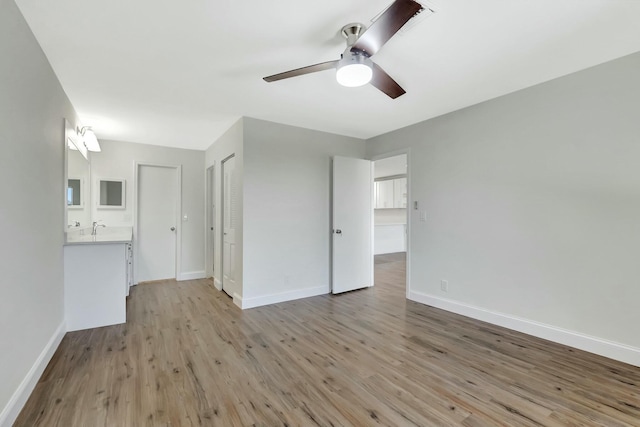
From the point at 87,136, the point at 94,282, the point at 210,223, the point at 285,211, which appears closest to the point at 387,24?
the point at 285,211

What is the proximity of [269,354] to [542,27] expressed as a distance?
3.16m

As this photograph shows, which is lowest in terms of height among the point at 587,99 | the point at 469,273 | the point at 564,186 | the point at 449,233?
the point at 469,273

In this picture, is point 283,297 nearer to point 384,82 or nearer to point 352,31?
point 384,82

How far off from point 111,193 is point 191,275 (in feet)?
6.11

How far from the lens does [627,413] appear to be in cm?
168

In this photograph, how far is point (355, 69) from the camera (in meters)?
1.81

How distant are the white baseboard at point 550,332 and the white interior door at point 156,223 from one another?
4.43m

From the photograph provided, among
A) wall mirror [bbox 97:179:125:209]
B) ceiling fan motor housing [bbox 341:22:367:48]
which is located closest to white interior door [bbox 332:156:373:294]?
ceiling fan motor housing [bbox 341:22:367:48]

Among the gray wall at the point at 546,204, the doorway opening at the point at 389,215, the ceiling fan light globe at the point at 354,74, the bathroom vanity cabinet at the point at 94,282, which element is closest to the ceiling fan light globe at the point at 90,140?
the bathroom vanity cabinet at the point at 94,282

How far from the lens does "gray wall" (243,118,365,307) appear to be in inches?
140

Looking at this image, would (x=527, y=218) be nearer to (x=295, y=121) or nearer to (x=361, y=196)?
(x=361, y=196)

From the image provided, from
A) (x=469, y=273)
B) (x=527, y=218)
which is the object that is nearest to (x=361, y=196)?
(x=469, y=273)

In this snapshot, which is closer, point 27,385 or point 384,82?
point 27,385

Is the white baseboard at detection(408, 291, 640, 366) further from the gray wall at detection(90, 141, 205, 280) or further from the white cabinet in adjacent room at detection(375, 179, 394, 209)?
the white cabinet in adjacent room at detection(375, 179, 394, 209)
